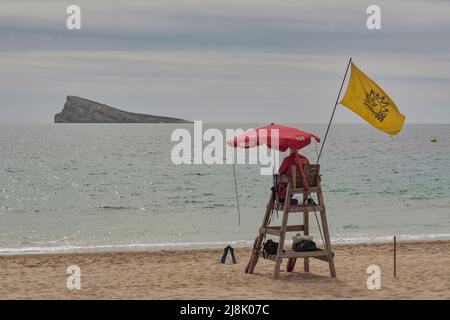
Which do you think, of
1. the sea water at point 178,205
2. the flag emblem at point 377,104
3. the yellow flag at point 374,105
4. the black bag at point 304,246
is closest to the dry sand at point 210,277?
the black bag at point 304,246

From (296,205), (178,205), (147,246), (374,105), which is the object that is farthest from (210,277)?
(178,205)

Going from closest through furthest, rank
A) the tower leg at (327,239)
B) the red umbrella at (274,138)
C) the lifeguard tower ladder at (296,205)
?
the red umbrella at (274,138) → the lifeguard tower ladder at (296,205) → the tower leg at (327,239)

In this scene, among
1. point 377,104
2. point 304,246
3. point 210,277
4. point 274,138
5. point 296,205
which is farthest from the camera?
point 210,277

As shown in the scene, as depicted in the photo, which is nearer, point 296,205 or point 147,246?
point 296,205

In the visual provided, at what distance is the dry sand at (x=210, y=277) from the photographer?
12.0 m

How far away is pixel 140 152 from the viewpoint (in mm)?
115188

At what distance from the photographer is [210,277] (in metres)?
13.8

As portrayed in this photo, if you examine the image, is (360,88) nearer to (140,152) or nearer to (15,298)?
(15,298)

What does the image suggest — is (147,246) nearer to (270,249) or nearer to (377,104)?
(270,249)

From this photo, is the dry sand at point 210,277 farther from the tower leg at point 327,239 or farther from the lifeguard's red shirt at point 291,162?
the lifeguard's red shirt at point 291,162

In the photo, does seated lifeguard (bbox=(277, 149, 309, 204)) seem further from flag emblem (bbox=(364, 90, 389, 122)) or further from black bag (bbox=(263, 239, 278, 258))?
flag emblem (bbox=(364, 90, 389, 122))

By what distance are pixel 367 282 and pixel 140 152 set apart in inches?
4073

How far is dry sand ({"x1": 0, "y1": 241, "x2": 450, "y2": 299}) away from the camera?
12031 mm
